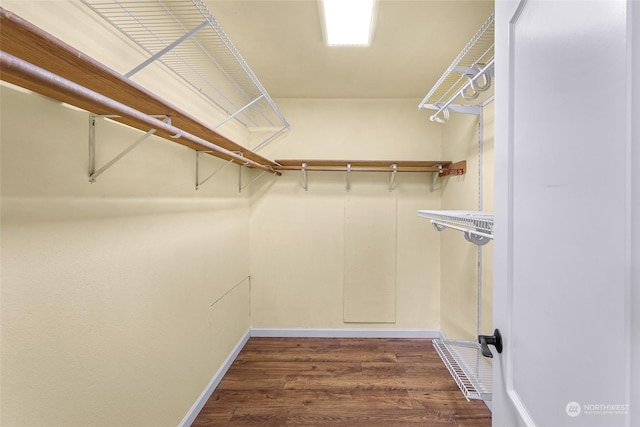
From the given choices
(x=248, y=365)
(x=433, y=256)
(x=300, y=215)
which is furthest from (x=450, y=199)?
(x=248, y=365)

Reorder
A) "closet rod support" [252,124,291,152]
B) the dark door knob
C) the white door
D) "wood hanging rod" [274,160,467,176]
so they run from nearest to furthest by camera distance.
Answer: the white door → the dark door knob → "wood hanging rod" [274,160,467,176] → "closet rod support" [252,124,291,152]

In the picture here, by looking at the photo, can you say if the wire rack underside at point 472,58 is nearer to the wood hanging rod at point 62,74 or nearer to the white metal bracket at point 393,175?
the white metal bracket at point 393,175

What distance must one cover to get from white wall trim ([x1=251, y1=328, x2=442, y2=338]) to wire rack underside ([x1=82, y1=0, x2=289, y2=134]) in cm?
207

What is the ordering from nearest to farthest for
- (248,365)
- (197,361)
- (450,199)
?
(197,361) < (248,365) < (450,199)

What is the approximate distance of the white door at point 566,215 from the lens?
41cm

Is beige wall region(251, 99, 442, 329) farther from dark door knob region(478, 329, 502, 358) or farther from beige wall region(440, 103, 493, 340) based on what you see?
dark door knob region(478, 329, 502, 358)

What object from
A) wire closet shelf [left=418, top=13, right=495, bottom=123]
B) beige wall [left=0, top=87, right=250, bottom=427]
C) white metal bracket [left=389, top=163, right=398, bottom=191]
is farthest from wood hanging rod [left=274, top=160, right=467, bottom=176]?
beige wall [left=0, top=87, right=250, bottom=427]

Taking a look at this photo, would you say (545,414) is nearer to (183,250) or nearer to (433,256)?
(183,250)

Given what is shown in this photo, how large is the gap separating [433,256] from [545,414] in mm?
2234

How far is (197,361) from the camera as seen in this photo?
5.70 ft

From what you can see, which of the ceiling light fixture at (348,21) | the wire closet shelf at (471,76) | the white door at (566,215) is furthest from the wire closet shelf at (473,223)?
the ceiling light fixture at (348,21)

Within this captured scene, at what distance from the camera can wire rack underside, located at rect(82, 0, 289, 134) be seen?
3.37ft

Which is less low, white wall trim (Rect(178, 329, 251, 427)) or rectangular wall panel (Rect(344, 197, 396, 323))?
rectangular wall panel (Rect(344, 197, 396, 323))

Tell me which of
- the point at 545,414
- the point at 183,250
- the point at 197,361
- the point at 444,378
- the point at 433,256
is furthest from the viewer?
the point at 433,256
